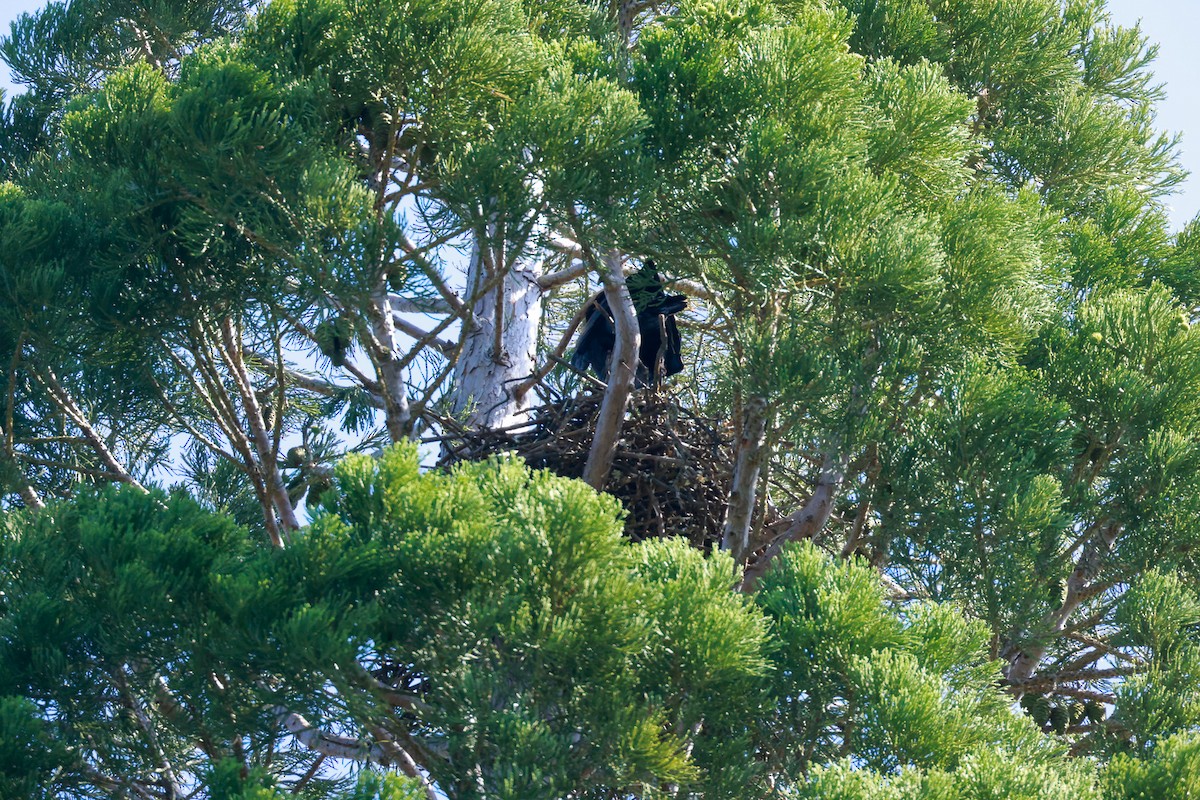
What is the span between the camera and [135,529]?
408cm

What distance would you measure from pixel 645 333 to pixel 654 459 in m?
1.06

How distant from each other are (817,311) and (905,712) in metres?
1.54

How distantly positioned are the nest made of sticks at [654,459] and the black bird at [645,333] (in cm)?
20

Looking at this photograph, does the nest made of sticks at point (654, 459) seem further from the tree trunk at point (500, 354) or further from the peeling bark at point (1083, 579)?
the peeling bark at point (1083, 579)

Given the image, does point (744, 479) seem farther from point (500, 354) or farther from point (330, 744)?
point (500, 354)

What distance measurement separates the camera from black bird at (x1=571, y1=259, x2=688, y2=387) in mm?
6042

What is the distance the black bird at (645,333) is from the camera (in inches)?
238

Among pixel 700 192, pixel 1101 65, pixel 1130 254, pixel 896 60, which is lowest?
pixel 700 192

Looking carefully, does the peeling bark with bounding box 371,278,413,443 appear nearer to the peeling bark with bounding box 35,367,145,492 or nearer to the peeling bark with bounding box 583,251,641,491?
the peeling bark with bounding box 583,251,641,491

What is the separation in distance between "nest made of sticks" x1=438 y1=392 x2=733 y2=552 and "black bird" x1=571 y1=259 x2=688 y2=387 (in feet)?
0.67

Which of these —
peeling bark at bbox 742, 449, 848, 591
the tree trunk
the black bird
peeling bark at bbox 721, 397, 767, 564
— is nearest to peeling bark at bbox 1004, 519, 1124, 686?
peeling bark at bbox 742, 449, 848, 591

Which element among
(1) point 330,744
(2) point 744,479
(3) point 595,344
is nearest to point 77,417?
(1) point 330,744

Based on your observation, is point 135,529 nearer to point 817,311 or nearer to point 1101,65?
point 817,311

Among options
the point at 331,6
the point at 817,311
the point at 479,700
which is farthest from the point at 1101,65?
the point at 479,700
